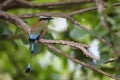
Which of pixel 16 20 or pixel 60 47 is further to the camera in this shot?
pixel 60 47

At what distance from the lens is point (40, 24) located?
1118mm

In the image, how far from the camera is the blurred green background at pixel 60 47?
1.00 m

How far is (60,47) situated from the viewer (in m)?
1.91

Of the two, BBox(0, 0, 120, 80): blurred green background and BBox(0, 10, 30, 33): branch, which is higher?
BBox(0, 10, 30, 33): branch

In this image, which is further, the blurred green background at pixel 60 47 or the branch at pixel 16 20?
the branch at pixel 16 20

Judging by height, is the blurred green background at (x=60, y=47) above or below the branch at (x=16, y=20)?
below

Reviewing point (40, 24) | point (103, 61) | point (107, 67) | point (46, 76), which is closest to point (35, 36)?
point (40, 24)

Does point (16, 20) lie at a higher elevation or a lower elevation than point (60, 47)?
higher

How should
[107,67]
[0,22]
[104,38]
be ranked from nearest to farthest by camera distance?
[104,38] < [0,22] < [107,67]

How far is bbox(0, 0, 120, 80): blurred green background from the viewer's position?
1.00 meters

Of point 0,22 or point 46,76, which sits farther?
point 46,76

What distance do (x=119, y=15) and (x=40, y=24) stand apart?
10.1 inches

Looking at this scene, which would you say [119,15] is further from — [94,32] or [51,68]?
[51,68]

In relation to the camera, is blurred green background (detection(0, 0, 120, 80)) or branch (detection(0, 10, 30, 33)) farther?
branch (detection(0, 10, 30, 33))
